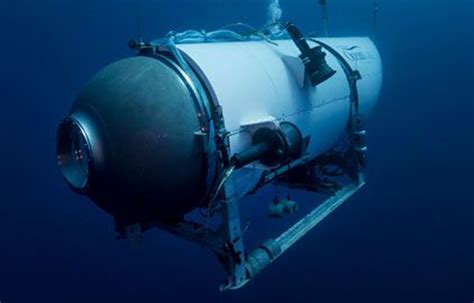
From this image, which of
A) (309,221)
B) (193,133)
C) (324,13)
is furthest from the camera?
(324,13)

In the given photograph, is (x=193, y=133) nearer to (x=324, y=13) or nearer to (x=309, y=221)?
(x=309, y=221)

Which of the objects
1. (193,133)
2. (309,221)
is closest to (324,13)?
(309,221)

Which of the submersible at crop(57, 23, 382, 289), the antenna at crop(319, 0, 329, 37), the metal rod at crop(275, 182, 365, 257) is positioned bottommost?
the metal rod at crop(275, 182, 365, 257)

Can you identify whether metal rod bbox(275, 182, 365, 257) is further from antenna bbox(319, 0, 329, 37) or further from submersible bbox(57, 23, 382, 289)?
antenna bbox(319, 0, 329, 37)

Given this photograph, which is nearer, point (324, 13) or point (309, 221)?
point (309, 221)

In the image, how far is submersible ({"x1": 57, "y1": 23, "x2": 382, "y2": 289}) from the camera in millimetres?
2047

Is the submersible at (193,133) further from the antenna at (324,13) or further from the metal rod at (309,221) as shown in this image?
the antenna at (324,13)

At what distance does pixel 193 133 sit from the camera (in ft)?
6.93

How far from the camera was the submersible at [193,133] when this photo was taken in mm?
2047

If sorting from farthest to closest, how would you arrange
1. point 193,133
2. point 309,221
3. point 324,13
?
point 324,13 → point 309,221 → point 193,133

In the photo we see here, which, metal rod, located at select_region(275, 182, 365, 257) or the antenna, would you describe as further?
the antenna

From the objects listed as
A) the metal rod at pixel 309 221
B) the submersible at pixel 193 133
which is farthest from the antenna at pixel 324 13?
the metal rod at pixel 309 221

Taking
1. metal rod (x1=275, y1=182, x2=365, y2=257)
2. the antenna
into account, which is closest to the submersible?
metal rod (x1=275, y1=182, x2=365, y2=257)

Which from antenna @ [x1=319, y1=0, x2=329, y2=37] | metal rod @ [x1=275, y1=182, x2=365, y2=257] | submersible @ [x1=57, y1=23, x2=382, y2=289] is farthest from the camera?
antenna @ [x1=319, y1=0, x2=329, y2=37]
